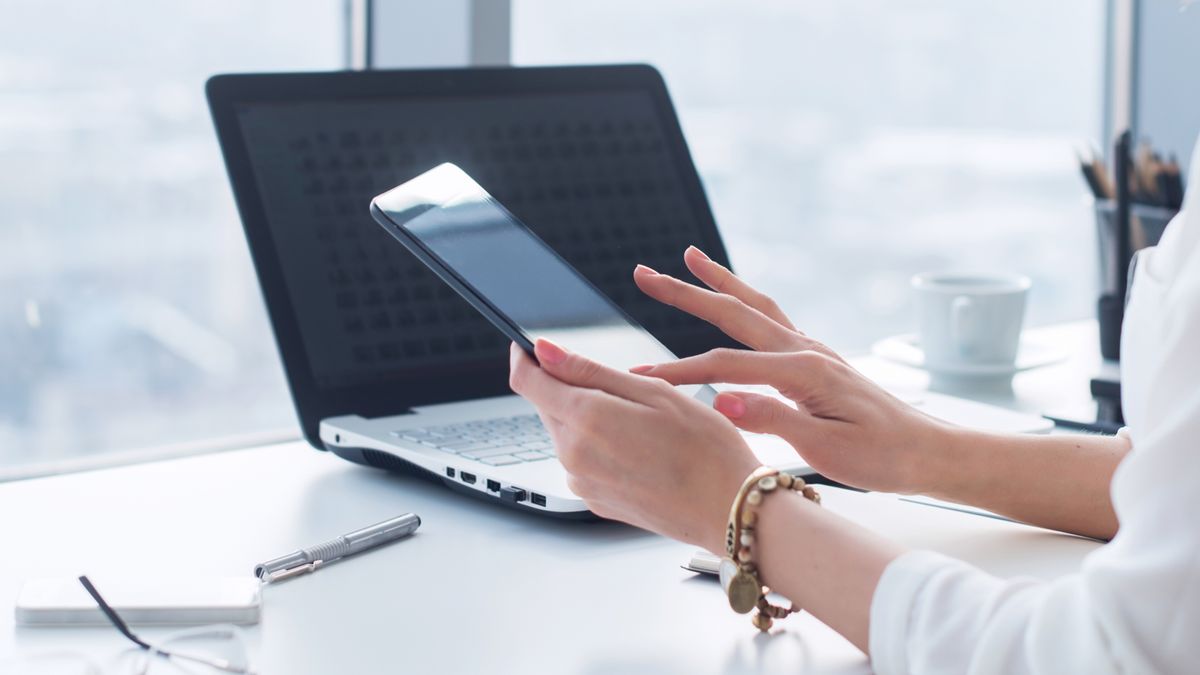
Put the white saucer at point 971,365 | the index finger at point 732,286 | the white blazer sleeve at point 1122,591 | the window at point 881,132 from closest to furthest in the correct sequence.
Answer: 1. the white blazer sleeve at point 1122,591
2. the index finger at point 732,286
3. the white saucer at point 971,365
4. the window at point 881,132

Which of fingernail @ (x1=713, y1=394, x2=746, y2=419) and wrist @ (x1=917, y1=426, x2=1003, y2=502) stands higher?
fingernail @ (x1=713, y1=394, x2=746, y2=419)

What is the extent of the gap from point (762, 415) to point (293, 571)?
29cm

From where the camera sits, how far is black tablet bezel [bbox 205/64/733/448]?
35.8 inches

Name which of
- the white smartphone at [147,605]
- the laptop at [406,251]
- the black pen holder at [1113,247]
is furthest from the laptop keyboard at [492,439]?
the black pen holder at [1113,247]

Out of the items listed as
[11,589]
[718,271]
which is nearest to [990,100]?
[718,271]

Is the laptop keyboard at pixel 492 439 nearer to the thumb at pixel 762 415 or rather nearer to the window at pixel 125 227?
the thumb at pixel 762 415

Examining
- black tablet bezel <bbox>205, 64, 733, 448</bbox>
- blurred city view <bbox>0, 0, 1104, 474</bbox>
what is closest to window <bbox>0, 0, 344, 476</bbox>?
blurred city view <bbox>0, 0, 1104, 474</bbox>

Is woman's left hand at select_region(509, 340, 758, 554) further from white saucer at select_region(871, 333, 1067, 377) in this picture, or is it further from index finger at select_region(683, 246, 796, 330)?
white saucer at select_region(871, 333, 1067, 377)

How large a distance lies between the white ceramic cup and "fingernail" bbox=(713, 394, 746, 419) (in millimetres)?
570

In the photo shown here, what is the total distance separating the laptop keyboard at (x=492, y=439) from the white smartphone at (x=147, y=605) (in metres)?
0.23

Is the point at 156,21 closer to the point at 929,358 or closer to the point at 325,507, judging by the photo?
the point at 325,507

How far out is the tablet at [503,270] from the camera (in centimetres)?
67

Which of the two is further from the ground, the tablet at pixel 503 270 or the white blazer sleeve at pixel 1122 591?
the tablet at pixel 503 270

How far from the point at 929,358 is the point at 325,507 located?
2.20ft
